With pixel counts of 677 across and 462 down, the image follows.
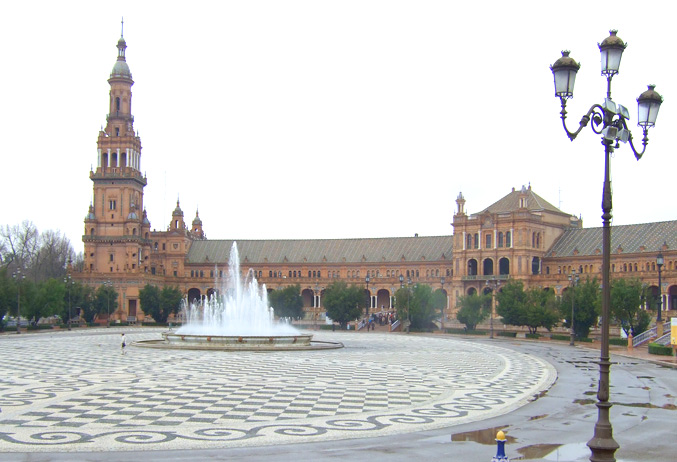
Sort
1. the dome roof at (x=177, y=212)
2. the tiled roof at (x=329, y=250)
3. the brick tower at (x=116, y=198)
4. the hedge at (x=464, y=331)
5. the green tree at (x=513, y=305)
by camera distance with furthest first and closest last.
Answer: the dome roof at (x=177, y=212)
the tiled roof at (x=329, y=250)
the brick tower at (x=116, y=198)
the hedge at (x=464, y=331)
the green tree at (x=513, y=305)

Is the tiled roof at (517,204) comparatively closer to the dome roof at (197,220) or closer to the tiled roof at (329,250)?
the tiled roof at (329,250)

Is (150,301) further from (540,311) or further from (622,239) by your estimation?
(622,239)

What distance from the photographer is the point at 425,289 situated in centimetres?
8288

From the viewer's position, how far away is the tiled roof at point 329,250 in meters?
124

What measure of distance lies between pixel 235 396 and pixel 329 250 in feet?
352

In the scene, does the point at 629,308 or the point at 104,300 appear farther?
the point at 104,300

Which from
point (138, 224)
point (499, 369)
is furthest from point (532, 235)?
point (499, 369)

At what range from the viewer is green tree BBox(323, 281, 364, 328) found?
286 ft

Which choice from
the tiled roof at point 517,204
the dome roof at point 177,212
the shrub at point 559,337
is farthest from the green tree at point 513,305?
the dome roof at point 177,212

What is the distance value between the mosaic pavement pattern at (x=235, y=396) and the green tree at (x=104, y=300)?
55667 mm

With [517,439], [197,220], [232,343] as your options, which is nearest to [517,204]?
[197,220]

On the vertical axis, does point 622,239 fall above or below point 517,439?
above

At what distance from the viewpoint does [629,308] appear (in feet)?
194

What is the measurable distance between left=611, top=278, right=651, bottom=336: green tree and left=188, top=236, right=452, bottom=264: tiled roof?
59.2m
